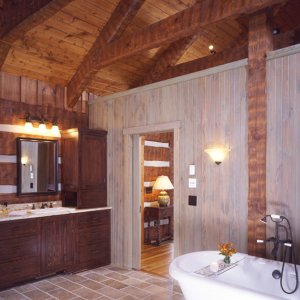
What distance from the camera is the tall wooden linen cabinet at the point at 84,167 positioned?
179 inches

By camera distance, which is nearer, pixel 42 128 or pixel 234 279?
pixel 234 279

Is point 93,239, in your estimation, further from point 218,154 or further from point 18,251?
point 218,154

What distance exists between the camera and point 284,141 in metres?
2.98

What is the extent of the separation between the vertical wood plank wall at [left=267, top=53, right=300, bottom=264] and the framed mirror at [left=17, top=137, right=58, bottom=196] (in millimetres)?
3206

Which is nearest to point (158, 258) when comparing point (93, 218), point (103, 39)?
point (93, 218)

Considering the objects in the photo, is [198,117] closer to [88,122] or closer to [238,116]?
[238,116]

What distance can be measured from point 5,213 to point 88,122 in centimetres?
209

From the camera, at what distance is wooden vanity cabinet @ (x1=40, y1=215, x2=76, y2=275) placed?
4027 millimetres

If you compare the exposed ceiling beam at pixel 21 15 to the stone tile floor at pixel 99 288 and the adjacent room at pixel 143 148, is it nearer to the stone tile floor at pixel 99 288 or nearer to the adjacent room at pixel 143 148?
the adjacent room at pixel 143 148

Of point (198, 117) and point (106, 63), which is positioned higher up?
point (106, 63)

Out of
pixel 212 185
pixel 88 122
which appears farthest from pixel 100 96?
pixel 212 185

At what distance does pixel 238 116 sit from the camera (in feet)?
11.0

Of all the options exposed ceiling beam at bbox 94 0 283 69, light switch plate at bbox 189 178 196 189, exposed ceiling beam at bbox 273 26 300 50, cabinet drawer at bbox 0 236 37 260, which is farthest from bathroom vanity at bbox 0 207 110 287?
exposed ceiling beam at bbox 273 26 300 50

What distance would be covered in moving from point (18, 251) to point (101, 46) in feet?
9.66
